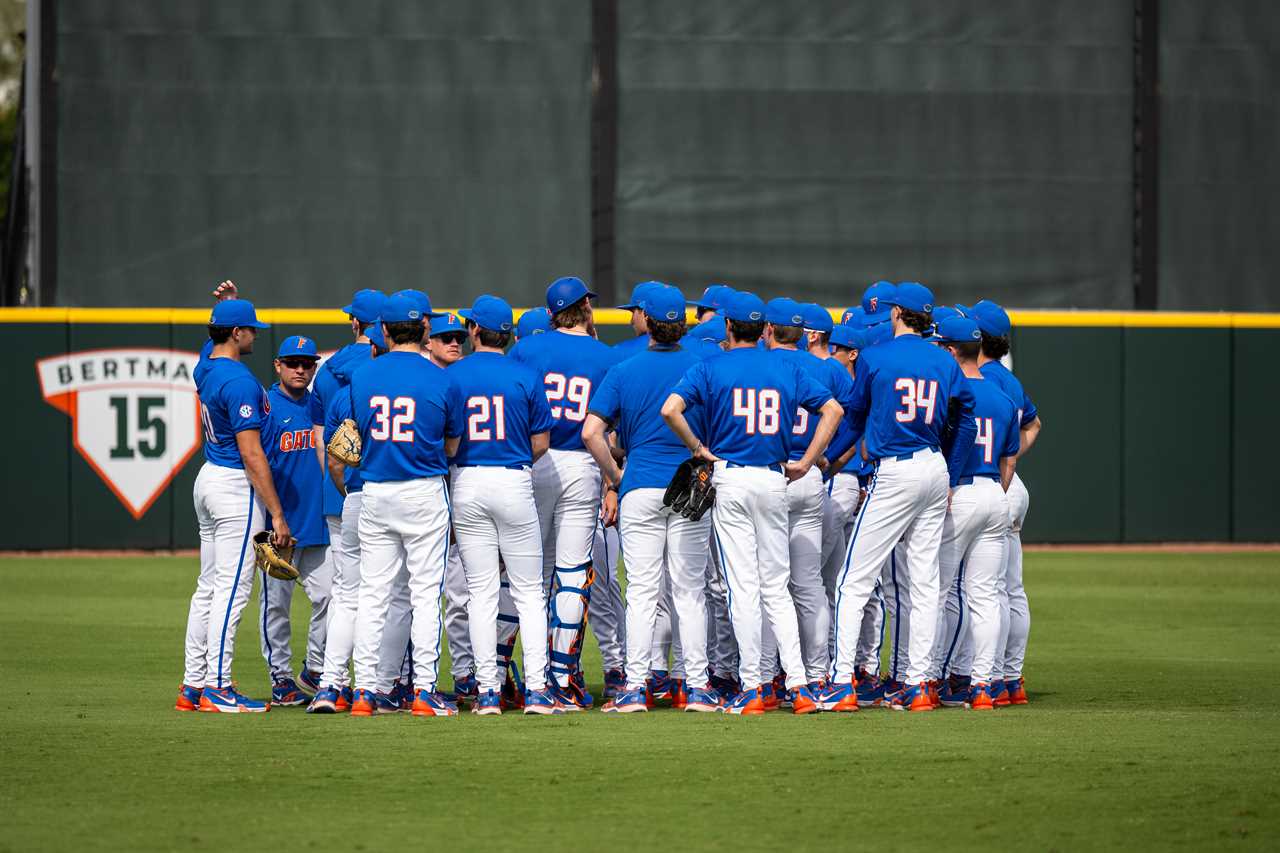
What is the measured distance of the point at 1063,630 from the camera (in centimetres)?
1172

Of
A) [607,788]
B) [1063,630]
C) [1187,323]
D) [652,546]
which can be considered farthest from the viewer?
[1187,323]

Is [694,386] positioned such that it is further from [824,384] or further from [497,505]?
[497,505]

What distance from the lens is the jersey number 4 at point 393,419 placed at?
773 centimetres

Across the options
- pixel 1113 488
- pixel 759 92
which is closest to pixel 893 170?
pixel 759 92

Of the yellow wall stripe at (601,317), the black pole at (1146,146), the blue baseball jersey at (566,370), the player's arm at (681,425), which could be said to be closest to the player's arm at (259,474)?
the blue baseball jersey at (566,370)

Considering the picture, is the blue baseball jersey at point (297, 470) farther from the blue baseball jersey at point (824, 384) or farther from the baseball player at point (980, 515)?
the baseball player at point (980, 515)

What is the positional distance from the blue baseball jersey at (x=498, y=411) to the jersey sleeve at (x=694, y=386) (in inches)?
25.3

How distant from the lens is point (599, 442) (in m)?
8.01

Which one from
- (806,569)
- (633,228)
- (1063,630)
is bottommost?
(1063,630)

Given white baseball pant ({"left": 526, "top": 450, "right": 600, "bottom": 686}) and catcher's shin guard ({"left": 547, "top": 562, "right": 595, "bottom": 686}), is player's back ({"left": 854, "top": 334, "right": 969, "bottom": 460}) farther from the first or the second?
catcher's shin guard ({"left": 547, "top": 562, "right": 595, "bottom": 686})

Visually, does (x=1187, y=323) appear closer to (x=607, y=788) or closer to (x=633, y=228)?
(x=633, y=228)

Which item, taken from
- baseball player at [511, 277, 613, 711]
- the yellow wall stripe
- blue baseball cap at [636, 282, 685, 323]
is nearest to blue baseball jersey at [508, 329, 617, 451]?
baseball player at [511, 277, 613, 711]

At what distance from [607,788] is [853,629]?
2295mm

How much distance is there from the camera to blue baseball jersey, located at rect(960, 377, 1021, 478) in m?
8.42
